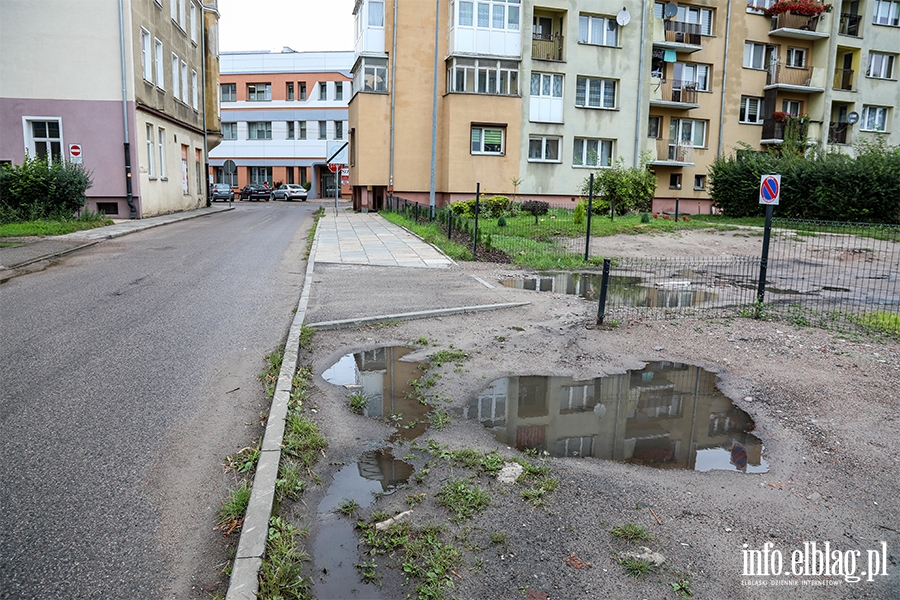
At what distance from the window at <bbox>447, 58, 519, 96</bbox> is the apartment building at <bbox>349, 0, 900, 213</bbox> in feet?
0.21

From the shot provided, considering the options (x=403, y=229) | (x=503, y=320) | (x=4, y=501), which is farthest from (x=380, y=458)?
(x=403, y=229)

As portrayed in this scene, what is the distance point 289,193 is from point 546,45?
103 feet

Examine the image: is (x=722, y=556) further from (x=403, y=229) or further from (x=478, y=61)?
(x=478, y=61)

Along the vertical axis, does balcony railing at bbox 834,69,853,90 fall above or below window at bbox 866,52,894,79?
below

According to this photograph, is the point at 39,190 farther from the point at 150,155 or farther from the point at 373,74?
the point at 373,74

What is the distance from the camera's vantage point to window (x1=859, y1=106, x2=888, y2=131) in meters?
40.2

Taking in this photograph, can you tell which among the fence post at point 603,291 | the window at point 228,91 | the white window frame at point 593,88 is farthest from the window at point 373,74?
the window at point 228,91

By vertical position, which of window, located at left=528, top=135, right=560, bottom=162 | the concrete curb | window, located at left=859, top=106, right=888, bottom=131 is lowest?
the concrete curb

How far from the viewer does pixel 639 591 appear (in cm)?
325

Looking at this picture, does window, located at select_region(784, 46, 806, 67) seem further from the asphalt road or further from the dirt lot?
the asphalt road

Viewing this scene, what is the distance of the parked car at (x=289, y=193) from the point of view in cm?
5925

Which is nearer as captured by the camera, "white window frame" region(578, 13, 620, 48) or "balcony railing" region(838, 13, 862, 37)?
"white window frame" region(578, 13, 620, 48)

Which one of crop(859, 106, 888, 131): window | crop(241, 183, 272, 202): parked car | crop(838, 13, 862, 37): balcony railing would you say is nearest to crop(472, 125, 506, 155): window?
crop(838, 13, 862, 37): balcony railing

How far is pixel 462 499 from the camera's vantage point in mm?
4082
